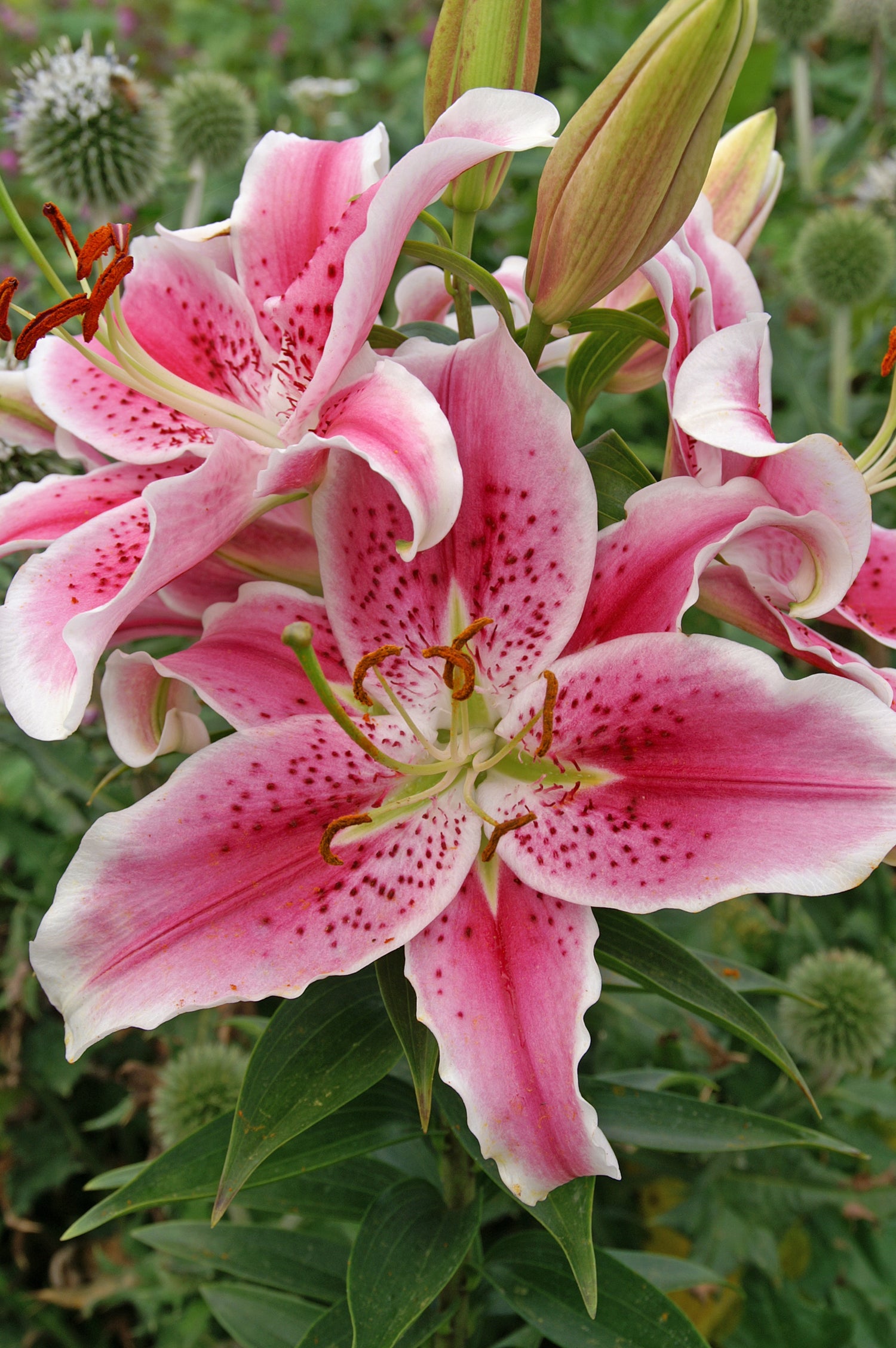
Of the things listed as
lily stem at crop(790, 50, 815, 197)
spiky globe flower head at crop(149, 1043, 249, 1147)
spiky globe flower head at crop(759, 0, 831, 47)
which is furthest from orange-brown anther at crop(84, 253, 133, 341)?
spiky globe flower head at crop(759, 0, 831, 47)

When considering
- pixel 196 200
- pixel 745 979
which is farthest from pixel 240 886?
pixel 196 200

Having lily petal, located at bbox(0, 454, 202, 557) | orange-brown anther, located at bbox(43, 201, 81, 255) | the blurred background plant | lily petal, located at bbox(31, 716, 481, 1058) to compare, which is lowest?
the blurred background plant

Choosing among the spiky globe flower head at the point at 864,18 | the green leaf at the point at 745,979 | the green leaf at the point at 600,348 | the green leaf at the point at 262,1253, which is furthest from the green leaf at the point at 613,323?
the spiky globe flower head at the point at 864,18

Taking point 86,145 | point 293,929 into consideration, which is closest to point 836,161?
point 86,145

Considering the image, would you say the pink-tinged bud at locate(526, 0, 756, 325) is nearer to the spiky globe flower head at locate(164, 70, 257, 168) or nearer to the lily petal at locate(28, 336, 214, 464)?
the lily petal at locate(28, 336, 214, 464)

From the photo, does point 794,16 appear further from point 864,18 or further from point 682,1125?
point 682,1125

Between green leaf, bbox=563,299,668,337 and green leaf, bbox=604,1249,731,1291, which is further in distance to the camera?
green leaf, bbox=604,1249,731,1291

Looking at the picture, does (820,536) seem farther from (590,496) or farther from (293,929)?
(293,929)
